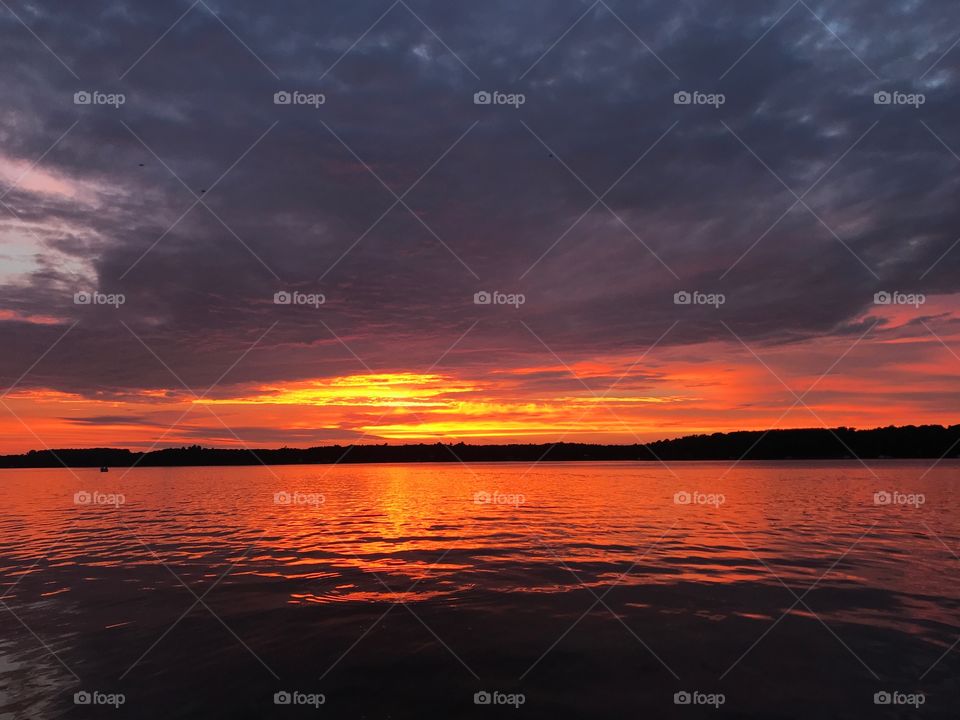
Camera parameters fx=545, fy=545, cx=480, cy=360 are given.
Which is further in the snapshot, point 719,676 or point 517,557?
point 517,557

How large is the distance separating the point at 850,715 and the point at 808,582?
1070cm

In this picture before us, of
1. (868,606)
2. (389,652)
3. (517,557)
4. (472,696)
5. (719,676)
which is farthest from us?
(517,557)

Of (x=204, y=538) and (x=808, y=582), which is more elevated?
(x=204, y=538)

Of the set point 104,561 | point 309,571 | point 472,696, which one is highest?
point 104,561

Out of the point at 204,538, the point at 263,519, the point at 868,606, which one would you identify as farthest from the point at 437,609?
the point at 263,519

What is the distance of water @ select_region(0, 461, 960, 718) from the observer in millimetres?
10812

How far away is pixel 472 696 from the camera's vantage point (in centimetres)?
1082

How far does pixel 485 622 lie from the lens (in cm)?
1513

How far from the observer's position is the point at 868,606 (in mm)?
16328

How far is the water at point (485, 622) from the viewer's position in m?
10.8

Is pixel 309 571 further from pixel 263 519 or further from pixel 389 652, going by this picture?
pixel 263 519

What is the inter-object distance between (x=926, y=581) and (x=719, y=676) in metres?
13.2

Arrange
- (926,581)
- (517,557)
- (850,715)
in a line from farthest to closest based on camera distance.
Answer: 1. (517,557)
2. (926,581)
3. (850,715)

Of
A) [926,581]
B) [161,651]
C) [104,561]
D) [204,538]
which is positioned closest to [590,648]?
[161,651]
